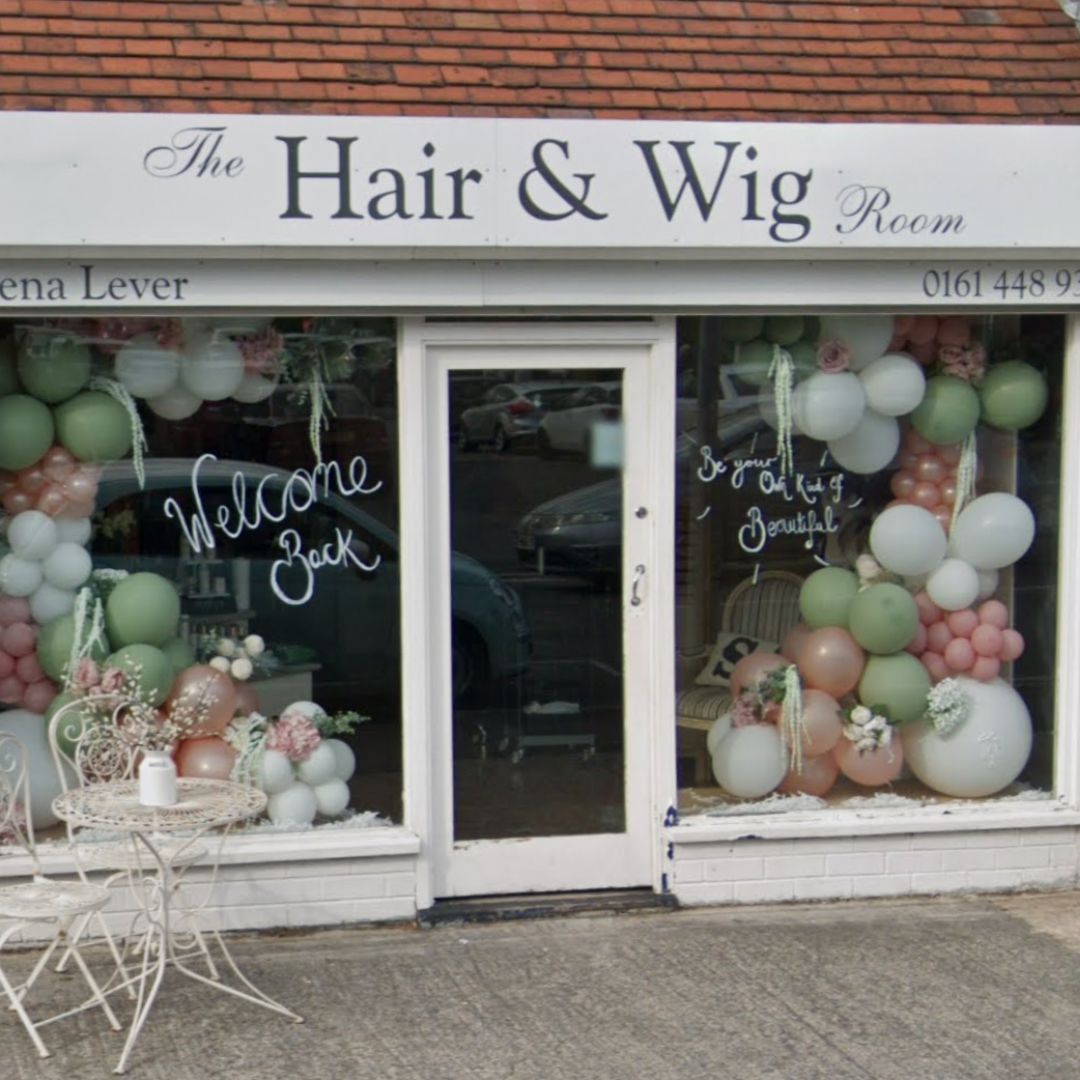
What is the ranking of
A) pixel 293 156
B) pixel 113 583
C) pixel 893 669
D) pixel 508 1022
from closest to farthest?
1. pixel 508 1022
2. pixel 293 156
3. pixel 113 583
4. pixel 893 669

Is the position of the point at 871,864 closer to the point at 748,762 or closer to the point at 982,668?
the point at 748,762

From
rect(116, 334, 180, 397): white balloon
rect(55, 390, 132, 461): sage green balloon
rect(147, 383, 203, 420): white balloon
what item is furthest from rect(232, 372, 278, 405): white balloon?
rect(55, 390, 132, 461): sage green balloon

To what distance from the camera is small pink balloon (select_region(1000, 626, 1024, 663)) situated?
23.2 feet

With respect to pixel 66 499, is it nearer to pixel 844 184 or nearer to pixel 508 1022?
pixel 508 1022

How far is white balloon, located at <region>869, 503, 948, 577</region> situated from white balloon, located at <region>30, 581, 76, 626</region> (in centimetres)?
307

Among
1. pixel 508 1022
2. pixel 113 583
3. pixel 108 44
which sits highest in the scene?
pixel 108 44

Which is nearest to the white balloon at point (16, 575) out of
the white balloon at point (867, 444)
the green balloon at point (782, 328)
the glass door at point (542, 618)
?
the glass door at point (542, 618)

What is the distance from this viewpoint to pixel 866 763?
6957 mm

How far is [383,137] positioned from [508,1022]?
2941 mm

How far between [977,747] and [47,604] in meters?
3.56

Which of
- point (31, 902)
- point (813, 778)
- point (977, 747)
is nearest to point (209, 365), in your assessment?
point (31, 902)

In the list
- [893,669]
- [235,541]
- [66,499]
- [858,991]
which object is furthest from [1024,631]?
[66,499]

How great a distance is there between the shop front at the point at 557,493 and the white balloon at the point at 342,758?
0.05 m

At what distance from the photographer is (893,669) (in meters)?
Result: 6.95
